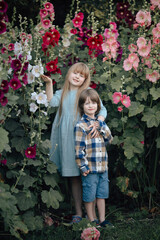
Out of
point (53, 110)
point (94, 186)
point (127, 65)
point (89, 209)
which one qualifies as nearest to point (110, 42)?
point (127, 65)

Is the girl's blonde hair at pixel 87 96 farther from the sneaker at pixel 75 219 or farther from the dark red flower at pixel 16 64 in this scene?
the sneaker at pixel 75 219

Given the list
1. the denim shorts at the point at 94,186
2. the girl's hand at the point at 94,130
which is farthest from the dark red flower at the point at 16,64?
the denim shorts at the point at 94,186

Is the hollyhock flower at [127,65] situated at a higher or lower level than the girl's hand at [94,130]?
higher

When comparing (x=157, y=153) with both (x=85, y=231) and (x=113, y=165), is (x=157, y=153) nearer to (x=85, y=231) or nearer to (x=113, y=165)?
(x=113, y=165)

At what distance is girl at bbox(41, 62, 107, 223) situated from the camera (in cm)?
352

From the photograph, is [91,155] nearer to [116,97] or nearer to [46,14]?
[116,97]

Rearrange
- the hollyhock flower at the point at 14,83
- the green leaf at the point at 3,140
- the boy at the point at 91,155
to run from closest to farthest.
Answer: the green leaf at the point at 3,140
the hollyhock flower at the point at 14,83
the boy at the point at 91,155

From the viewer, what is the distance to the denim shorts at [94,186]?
3312mm

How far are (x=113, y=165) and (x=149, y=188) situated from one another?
0.52 metres

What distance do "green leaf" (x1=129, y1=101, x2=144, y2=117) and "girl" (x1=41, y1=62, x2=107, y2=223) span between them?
271 millimetres

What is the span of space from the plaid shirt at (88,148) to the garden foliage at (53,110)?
265 mm

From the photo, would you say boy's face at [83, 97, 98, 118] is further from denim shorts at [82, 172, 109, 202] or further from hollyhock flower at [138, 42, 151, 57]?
hollyhock flower at [138, 42, 151, 57]

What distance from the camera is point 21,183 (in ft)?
10.0

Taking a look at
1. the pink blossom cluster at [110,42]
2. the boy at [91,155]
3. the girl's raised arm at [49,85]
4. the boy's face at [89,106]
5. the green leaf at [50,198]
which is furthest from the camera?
the pink blossom cluster at [110,42]
